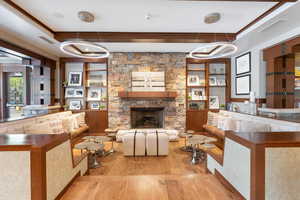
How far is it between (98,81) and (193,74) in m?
3.89

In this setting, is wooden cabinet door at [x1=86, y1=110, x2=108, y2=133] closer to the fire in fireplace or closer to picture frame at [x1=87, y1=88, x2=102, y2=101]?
picture frame at [x1=87, y1=88, x2=102, y2=101]

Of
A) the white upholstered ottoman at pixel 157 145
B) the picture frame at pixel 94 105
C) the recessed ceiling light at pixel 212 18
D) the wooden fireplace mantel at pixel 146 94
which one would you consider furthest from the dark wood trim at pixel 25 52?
the recessed ceiling light at pixel 212 18

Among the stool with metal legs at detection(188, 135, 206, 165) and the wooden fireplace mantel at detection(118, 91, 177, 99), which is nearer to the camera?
the stool with metal legs at detection(188, 135, 206, 165)

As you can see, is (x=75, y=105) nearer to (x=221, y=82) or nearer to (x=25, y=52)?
(x=25, y=52)

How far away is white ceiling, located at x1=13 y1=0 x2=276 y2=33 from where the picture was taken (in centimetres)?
268

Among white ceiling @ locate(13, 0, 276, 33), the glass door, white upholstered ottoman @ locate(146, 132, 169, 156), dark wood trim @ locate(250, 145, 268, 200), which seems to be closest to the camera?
dark wood trim @ locate(250, 145, 268, 200)

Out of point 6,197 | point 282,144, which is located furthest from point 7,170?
point 282,144

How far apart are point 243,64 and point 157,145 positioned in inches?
162

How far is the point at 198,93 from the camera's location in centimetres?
597

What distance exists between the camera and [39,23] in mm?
3301

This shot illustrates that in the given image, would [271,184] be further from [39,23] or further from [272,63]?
[39,23]

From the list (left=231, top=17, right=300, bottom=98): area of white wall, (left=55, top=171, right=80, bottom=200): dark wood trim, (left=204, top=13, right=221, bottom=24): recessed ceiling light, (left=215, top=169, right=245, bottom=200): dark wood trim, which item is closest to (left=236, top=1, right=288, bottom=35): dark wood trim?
(left=231, top=17, right=300, bottom=98): area of white wall

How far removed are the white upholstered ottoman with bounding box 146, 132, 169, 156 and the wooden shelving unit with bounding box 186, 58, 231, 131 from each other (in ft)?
7.51

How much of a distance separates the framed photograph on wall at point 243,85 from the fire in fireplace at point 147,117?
2.91 meters
